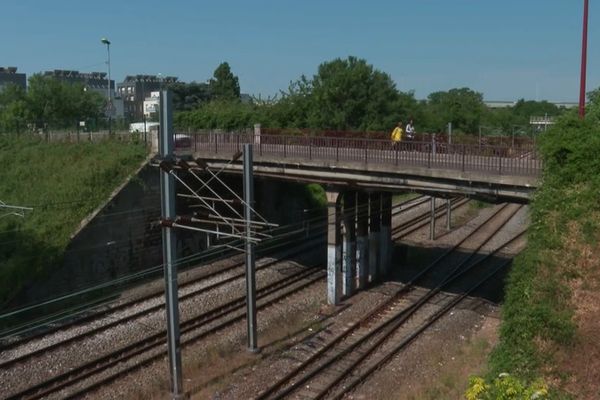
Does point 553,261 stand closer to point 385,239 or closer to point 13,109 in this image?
point 385,239

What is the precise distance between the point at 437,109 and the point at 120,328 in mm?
53122

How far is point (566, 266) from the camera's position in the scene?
48.9ft

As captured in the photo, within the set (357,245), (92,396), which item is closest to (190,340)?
(92,396)

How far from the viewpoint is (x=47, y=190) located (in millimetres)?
28344

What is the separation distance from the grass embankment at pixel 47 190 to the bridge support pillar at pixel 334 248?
954cm

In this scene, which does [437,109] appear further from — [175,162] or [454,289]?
[175,162]

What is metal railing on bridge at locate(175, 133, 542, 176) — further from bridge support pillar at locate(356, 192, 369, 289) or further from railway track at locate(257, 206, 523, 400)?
railway track at locate(257, 206, 523, 400)

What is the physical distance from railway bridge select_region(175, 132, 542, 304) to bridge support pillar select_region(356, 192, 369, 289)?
39 mm

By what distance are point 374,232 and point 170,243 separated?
1256 cm

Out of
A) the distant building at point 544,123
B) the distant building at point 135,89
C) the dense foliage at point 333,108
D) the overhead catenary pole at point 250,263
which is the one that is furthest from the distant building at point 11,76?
the overhead catenary pole at point 250,263

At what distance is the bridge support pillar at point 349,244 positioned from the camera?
24609mm

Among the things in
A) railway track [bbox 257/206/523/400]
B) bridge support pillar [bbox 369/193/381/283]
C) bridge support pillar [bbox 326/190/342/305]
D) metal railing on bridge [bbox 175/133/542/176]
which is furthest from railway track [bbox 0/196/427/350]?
bridge support pillar [bbox 369/193/381/283]

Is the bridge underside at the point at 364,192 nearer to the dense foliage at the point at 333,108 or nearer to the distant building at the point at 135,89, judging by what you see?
the dense foliage at the point at 333,108

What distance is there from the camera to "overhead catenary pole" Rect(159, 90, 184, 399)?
15555 mm
